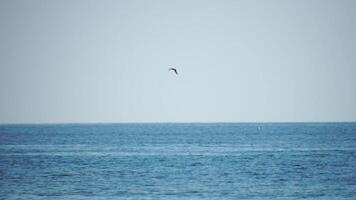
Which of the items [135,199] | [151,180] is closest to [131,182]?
[151,180]

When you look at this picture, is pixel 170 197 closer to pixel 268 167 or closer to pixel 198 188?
pixel 198 188

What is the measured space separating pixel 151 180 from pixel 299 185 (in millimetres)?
9883

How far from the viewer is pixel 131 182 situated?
47.3 m

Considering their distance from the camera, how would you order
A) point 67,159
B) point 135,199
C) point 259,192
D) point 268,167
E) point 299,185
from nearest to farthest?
1. point 135,199
2. point 259,192
3. point 299,185
4. point 268,167
5. point 67,159

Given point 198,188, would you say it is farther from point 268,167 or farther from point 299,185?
point 268,167

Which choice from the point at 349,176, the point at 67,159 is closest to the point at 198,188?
the point at 349,176

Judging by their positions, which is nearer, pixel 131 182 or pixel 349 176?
pixel 131 182

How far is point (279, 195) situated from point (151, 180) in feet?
36.3

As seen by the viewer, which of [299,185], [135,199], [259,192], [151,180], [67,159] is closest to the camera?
[135,199]

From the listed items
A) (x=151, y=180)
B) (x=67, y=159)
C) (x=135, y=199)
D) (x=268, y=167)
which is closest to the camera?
(x=135, y=199)

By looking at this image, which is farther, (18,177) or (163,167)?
(163,167)

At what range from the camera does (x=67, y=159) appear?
226 ft

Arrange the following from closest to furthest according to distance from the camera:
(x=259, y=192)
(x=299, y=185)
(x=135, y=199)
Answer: (x=135, y=199)
(x=259, y=192)
(x=299, y=185)

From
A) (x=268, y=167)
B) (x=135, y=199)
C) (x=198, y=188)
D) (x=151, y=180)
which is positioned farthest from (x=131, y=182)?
(x=268, y=167)
